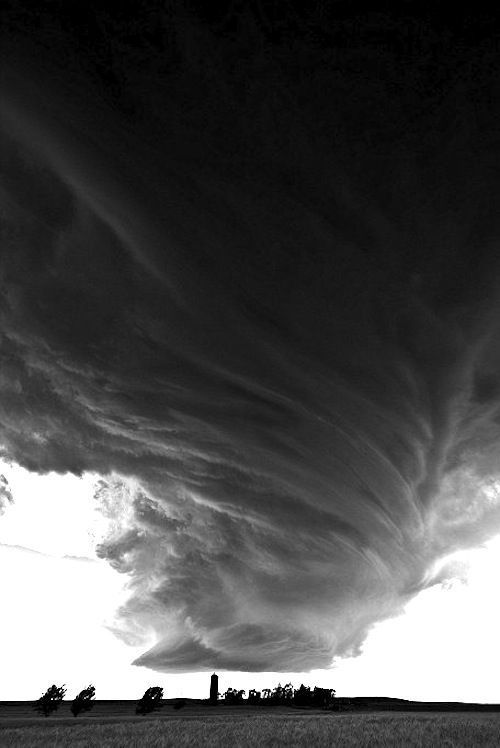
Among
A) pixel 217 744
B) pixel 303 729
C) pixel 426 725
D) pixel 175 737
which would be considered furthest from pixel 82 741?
pixel 426 725

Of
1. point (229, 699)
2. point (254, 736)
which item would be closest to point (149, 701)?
point (229, 699)

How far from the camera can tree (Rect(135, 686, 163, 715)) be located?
8006 centimetres

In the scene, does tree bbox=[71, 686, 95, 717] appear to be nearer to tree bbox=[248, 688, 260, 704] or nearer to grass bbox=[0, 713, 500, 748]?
grass bbox=[0, 713, 500, 748]

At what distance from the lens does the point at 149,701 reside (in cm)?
8212

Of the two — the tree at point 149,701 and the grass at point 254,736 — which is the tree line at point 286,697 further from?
the grass at point 254,736

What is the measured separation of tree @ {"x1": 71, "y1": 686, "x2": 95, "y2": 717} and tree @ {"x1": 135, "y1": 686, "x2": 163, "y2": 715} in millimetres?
7691

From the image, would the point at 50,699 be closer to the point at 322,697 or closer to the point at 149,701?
the point at 149,701

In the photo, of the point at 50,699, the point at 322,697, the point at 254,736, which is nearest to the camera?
the point at 254,736

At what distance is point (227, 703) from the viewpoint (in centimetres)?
10644

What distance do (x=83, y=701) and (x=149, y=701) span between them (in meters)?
10.7

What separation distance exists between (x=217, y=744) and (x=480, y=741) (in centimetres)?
2175

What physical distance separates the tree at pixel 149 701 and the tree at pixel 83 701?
7691mm

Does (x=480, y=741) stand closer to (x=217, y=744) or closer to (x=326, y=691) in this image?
(x=217, y=744)

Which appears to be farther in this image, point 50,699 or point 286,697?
point 286,697
